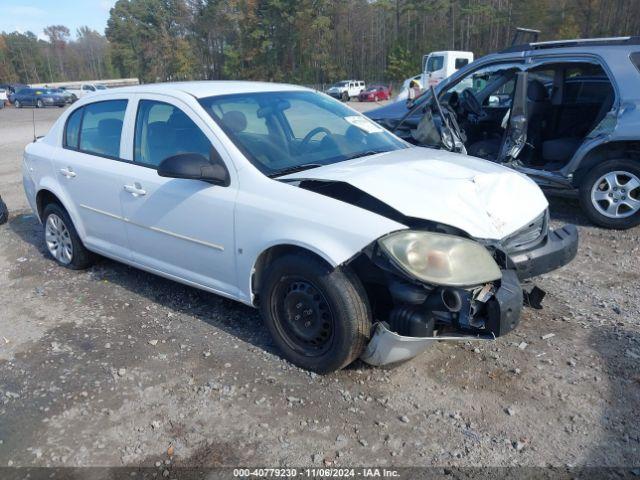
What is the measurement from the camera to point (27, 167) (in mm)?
5336

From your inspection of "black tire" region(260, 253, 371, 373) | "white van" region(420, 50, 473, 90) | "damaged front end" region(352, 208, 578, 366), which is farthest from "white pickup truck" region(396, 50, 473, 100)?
"damaged front end" region(352, 208, 578, 366)

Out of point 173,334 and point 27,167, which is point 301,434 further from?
point 27,167

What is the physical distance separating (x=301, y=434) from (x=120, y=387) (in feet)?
4.11

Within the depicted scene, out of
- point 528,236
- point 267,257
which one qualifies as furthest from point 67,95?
point 528,236

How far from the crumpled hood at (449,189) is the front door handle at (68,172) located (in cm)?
241

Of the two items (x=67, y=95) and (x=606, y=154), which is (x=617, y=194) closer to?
(x=606, y=154)

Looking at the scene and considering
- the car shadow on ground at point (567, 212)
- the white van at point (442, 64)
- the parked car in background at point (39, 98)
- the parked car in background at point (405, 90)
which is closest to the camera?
the car shadow on ground at point (567, 212)

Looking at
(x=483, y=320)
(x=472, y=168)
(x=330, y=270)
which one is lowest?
(x=483, y=320)

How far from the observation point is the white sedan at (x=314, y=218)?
2812 mm

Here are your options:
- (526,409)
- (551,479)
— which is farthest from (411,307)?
(551,479)

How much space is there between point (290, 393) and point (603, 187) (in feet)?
14.7

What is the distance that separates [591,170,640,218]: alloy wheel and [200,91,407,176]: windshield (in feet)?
9.18

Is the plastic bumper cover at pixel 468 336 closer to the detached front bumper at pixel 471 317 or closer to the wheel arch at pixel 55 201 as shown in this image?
the detached front bumper at pixel 471 317

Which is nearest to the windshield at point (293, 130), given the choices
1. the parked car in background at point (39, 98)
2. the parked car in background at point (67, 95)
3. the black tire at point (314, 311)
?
the black tire at point (314, 311)
